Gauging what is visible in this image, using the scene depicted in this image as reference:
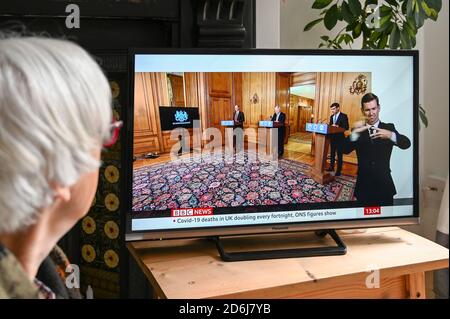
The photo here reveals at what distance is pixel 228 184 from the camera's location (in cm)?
129

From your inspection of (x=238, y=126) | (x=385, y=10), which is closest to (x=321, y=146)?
(x=238, y=126)

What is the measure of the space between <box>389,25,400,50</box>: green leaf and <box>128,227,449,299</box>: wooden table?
2.34 ft

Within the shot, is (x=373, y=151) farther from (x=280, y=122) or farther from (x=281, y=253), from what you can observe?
(x=281, y=253)

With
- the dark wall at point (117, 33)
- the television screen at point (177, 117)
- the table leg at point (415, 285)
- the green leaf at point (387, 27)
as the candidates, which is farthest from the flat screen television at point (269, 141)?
the green leaf at point (387, 27)

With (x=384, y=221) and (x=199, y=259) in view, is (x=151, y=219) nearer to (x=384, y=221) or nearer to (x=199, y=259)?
(x=199, y=259)

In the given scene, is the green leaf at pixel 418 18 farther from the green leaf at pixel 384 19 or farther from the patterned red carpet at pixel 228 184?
the patterned red carpet at pixel 228 184

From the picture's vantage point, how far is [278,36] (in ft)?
5.93

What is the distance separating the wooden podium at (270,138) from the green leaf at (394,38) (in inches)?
26.9

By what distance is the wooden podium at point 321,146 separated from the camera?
1313mm

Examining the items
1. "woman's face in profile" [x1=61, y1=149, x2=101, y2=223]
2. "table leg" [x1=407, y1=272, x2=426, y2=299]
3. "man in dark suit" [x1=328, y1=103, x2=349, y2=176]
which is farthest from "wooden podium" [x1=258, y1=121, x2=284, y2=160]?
"woman's face in profile" [x1=61, y1=149, x2=101, y2=223]

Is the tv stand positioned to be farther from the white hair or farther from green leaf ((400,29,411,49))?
green leaf ((400,29,411,49))

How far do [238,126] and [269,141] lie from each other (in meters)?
0.10

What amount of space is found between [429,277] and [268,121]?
55.3 inches

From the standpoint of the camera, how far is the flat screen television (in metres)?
1.26
